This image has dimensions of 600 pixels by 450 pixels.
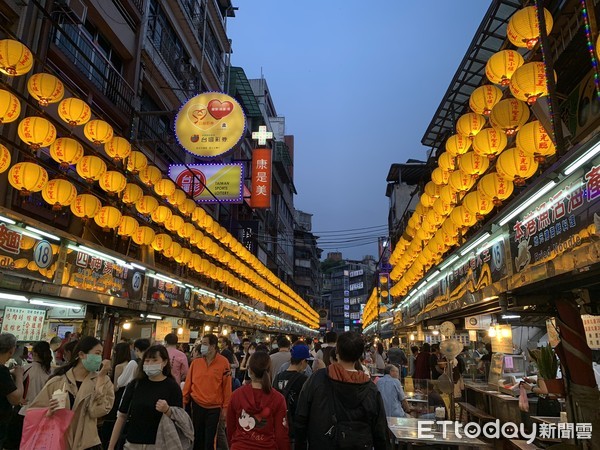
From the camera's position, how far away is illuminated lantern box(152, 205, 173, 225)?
14.6 meters

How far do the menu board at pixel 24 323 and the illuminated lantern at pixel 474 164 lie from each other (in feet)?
43.2

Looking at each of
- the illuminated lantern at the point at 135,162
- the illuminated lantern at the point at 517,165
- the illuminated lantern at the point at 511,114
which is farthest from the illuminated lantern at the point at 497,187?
the illuminated lantern at the point at 135,162

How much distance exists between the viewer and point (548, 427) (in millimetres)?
7484

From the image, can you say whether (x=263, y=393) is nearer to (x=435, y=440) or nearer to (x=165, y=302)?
(x=435, y=440)

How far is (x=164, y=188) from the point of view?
15.3 m

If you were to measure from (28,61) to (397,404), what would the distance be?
10.3 meters

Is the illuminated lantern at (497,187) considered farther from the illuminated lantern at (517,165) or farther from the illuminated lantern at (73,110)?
the illuminated lantern at (73,110)

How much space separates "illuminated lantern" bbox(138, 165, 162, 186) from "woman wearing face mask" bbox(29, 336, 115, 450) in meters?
9.91

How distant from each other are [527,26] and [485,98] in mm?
2218

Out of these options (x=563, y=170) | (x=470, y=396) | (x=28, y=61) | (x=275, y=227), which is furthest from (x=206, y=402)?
(x=275, y=227)

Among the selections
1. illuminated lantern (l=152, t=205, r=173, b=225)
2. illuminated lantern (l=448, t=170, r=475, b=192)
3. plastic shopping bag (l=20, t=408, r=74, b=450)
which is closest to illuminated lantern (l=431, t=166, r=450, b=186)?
illuminated lantern (l=448, t=170, r=475, b=192)

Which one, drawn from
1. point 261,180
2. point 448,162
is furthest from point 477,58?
point 261,180

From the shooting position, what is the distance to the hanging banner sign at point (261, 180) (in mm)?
27953

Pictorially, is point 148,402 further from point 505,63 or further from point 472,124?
point 472,124
